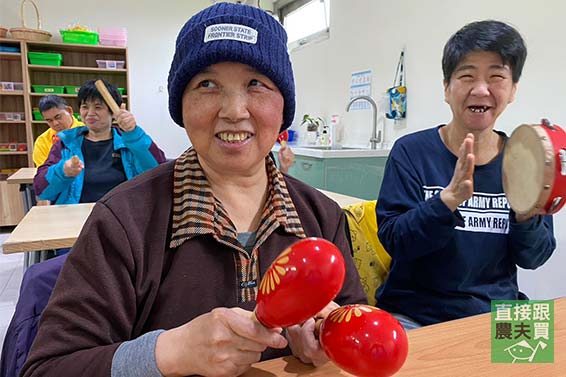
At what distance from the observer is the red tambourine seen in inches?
27.6

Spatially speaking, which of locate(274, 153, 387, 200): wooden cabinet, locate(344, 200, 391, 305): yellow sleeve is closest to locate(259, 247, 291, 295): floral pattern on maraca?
locate(344, 200, 391, 305): yellow sleeve

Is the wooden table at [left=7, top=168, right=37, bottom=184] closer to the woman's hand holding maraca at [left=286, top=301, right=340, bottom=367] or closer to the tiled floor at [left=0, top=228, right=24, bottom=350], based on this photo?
the tiled floor at [left=0, top=228, right=24, bottom=350]

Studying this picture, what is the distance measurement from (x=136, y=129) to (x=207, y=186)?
5.67ft

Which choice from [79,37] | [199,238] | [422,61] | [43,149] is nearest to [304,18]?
[422,61]

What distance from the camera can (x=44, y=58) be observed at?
485cm

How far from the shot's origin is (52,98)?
138 inches

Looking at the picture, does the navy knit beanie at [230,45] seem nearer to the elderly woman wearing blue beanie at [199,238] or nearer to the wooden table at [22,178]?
the elderly woman wearing blue beanie at [199,238]

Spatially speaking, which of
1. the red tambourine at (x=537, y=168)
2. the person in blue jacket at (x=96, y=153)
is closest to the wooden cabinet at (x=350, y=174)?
the person in blue jacket at (x=96, y=153)

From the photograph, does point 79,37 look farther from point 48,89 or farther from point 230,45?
point 230,45

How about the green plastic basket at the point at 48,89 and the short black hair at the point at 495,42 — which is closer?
the short black hair at the point at 495,42

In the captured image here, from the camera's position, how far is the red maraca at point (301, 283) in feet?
1.53

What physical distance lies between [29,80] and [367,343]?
5513 millimetres

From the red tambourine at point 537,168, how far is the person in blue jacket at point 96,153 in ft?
6.35

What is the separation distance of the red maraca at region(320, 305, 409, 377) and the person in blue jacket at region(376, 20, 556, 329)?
57 cm
